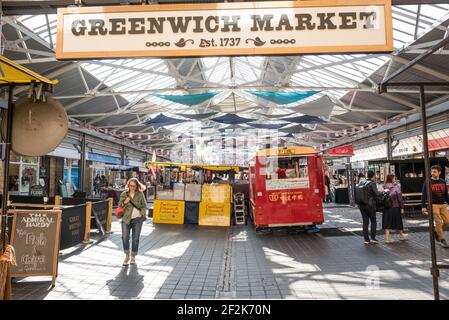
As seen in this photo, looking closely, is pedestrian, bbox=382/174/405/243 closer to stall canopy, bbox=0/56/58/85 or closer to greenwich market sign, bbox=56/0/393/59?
greenwich market sign, bbox=56/0/393/59

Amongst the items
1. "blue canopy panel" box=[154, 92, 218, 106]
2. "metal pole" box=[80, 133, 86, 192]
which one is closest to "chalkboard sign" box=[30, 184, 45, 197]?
"metal pole" box=[80, 133, 86, 192]

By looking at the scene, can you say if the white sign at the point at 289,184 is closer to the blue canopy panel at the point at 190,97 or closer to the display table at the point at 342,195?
the blue canopy panel at the point at 190,97

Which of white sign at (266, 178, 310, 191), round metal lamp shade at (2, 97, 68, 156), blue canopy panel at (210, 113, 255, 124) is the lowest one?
white sign at (266, 178, 310, 191)

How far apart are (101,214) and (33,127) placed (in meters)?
7.82

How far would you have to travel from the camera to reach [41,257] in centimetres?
535

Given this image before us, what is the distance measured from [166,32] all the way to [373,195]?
7066 mm

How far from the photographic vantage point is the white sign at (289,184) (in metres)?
9.76

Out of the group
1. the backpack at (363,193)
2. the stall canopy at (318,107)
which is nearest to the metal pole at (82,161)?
the stall canopy at (318,107)

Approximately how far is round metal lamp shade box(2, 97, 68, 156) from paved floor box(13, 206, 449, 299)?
2.75 meters

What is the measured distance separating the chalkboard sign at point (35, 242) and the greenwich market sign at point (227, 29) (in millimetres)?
3669

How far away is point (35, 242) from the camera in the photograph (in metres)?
5.36

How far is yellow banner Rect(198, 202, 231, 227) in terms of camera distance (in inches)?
487
